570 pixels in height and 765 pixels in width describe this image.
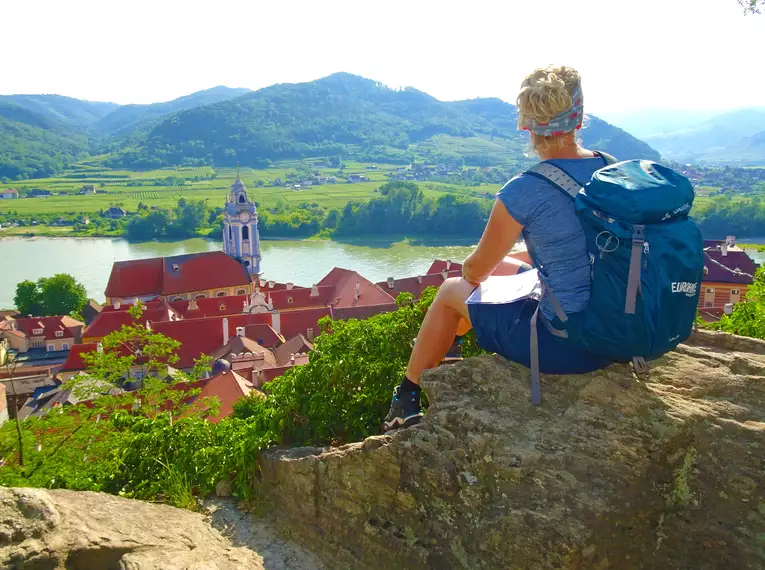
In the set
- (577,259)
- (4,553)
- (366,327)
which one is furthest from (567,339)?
(4,553)

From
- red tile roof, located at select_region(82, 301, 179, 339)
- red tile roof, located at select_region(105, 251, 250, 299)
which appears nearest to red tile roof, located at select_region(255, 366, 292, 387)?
red tile roof, located at select_region(82, 301, 179, 339)

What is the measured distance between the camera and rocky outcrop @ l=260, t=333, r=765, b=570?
9.20ft

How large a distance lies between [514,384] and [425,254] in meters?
65.8

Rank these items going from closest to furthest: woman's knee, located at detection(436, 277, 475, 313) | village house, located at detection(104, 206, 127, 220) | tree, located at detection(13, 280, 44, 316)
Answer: woman's knee, located at detection(436, 277, 475, 313) → tree, located at detection(13, 280, 44, 316) → village house, located at detection(104, 206, 127, 220)

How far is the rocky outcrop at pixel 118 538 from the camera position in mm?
3008

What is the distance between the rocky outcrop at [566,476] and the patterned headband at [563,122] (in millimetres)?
1115

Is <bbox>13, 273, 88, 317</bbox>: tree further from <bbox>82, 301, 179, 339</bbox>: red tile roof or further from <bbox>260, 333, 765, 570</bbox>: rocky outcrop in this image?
<bbox>260, 333, 765, 570</bbox>: rocky outcrop

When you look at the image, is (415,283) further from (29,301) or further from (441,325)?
(441,325)

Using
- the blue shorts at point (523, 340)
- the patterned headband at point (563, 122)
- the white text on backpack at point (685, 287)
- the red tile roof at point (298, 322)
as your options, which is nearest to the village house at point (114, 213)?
the red tile roof at point (298, 322)

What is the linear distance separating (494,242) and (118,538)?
2.20 m

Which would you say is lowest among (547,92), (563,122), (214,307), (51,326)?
(51,326)

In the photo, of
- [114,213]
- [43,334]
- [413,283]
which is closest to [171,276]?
[43,334]

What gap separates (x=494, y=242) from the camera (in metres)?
3.15

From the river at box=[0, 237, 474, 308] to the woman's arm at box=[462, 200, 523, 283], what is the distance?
50829mm
